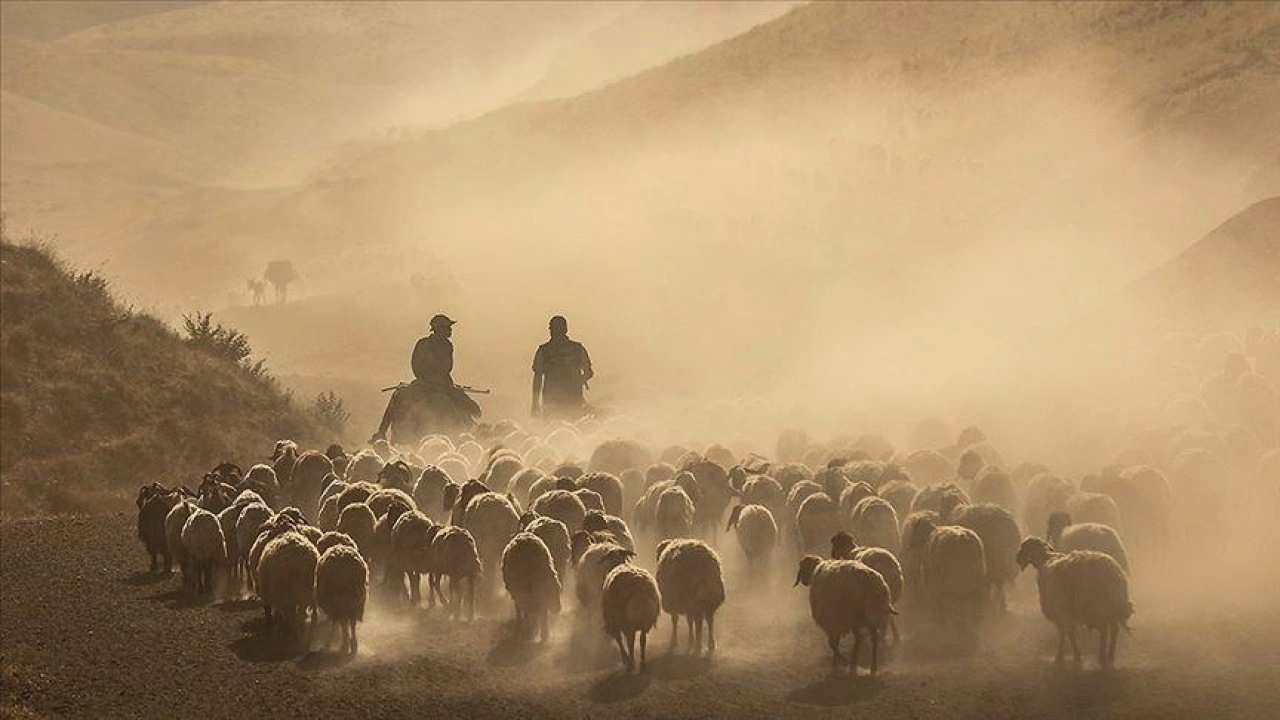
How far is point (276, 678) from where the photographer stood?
54.9 ft

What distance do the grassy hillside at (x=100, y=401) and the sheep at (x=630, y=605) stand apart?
19.5 metres

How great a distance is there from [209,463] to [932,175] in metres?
56.2

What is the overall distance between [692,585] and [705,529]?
6.83 m

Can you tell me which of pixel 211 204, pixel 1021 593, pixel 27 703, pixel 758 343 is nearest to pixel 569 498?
pixel 1021 593

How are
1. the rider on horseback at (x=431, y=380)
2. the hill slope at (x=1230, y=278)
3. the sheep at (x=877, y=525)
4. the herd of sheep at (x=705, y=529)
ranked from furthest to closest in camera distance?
the hill slope at (x=1230, y=278) < the rider on horseback at (x=431, y=380) < the sheep at (x=877, y=525) < the herd of sheep at (x=705, y=529)

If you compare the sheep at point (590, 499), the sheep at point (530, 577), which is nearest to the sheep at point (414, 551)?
the sheep at point (530, 577)

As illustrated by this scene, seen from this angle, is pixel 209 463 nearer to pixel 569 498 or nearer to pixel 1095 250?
pixel 569 498

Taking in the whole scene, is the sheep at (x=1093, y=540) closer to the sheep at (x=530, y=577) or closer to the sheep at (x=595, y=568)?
the sheep at (x=595, y=568)

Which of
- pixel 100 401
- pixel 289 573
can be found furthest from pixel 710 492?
pixel 100 401

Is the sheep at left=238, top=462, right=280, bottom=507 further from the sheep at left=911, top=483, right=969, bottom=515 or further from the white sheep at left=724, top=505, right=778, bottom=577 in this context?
the sheep at left=911, top=483, right=969, bottom=515

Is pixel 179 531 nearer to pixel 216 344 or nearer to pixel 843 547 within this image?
pixel 843 547

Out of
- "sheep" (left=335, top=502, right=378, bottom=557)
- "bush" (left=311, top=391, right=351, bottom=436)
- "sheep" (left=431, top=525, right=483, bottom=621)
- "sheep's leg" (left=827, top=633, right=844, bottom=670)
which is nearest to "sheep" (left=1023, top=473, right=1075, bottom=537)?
"sheep's leg" (left=827, top=633, right=844, bottom=670)

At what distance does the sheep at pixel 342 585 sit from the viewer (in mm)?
17672

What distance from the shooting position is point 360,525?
68.8ft
